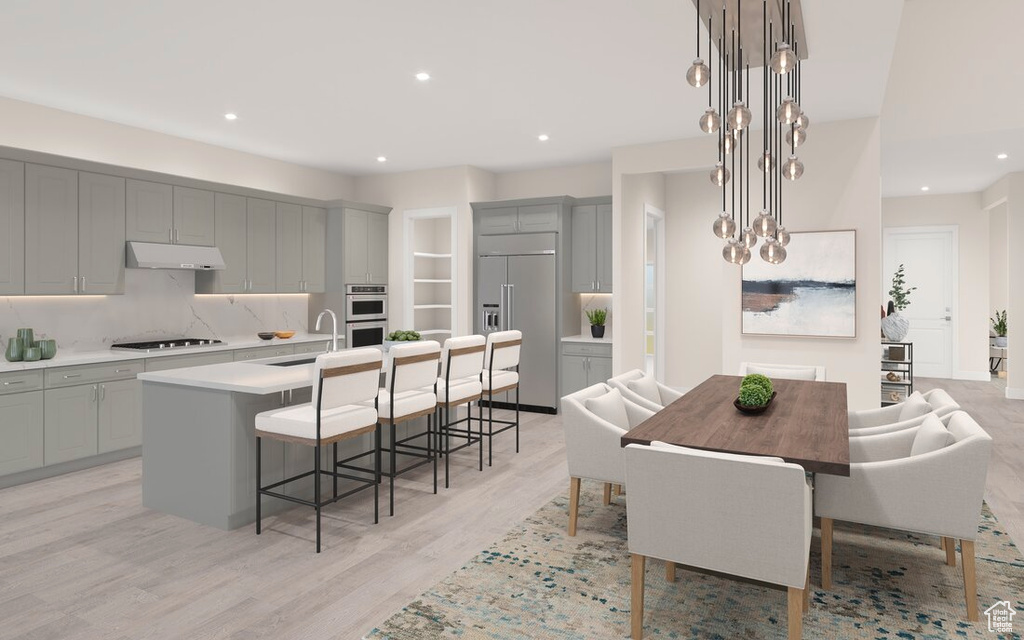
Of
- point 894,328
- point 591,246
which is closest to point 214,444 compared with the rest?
point 591,246

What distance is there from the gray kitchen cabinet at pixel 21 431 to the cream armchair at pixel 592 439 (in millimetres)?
3809

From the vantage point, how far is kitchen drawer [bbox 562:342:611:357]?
21.9 ft

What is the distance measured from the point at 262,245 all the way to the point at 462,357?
3176mm

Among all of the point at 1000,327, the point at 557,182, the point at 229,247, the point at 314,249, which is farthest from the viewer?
the point at 1000,327

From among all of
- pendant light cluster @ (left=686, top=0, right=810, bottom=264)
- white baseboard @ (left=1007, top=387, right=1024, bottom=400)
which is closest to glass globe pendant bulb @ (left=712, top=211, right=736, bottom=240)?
pendant light cluster @ (left=686, top=0, right=810, bottom=264)

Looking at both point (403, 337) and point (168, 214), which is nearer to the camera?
point (403, 337)

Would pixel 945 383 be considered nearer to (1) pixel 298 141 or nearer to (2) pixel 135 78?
(1) pixel 298 141

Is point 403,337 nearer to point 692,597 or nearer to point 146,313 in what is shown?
point 146,313

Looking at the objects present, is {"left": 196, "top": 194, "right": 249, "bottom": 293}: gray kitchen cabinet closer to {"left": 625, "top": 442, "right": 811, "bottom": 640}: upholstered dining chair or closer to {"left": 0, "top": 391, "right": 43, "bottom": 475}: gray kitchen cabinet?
{"left": 0, "top": 391, "right": 43, "bottom": 475}: gray kitchen cabinet

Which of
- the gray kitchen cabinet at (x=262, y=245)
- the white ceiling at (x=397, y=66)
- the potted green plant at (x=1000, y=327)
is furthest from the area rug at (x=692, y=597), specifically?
the potted green plant at (x=1000, y=327)

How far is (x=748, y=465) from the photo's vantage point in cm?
204

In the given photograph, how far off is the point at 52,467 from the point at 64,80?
2.77 meters

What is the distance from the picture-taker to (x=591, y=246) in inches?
274

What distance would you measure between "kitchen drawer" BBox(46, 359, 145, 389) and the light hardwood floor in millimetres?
696
